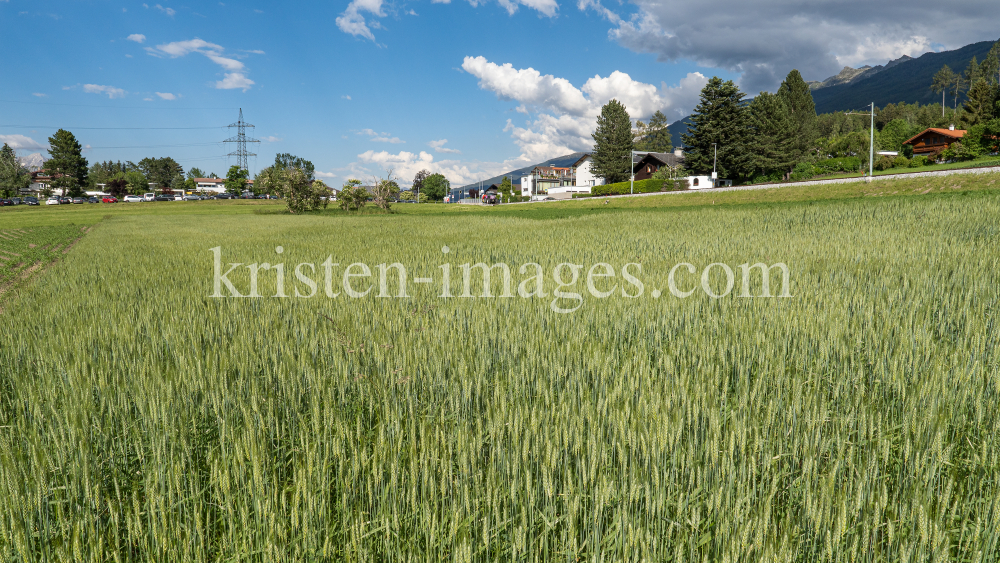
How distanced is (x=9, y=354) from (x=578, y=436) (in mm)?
4350

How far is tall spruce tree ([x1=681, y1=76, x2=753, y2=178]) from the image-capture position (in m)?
53.3

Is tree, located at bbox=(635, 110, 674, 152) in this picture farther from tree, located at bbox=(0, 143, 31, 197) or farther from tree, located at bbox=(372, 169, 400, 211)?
tree, located at bbox=(0, 143, 31, 197)

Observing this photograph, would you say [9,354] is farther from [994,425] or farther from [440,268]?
[994,425]

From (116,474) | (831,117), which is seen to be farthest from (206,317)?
(831,117)

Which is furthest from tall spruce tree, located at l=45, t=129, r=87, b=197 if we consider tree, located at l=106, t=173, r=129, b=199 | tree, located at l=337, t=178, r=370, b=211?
tree, located at l=337, t=178, r=370, b=211

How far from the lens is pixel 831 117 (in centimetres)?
10694

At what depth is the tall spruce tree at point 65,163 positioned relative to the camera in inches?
3339

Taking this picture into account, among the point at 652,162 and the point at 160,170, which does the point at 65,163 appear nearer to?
the point at 160,170

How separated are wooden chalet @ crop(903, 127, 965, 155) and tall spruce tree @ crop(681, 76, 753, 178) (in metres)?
26.8

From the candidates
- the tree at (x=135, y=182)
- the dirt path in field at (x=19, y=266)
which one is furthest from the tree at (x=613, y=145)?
the tree at (x=135, y=182)

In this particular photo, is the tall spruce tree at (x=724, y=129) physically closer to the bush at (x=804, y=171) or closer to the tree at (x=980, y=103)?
the bush at (x=804, y=171)

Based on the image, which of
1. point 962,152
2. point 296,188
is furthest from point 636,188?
point 296,188

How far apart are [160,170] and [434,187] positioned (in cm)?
8927

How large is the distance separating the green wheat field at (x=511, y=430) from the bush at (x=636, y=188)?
49794 millimetres
